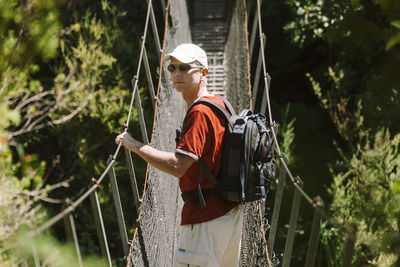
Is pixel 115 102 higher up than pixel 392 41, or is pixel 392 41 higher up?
pixel 392 41

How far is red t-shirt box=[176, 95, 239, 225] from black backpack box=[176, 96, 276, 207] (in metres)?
0.02

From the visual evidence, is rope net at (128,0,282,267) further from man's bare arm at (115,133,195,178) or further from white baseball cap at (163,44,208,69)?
white baseball cap at (163,44,208,69)

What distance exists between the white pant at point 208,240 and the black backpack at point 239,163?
0.22 ft

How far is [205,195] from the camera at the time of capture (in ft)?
4.34

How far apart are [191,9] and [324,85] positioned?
5.37 feet

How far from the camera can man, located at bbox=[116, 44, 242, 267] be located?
1261 millimetres

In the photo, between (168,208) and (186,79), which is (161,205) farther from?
(186,79)

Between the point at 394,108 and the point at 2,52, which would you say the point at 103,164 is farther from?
the point at 394,108

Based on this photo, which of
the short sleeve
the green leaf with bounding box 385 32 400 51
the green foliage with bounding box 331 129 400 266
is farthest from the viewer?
the short sleeve

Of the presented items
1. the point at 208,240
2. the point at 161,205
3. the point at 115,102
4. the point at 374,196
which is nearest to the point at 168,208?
the point at 161,205

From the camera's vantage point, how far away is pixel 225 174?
1312 millimetres

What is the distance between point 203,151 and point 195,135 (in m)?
0.07

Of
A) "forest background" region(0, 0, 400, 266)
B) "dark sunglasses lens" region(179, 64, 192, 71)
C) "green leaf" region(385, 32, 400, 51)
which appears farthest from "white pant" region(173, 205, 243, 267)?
"forest background" region(0, 0, 400, 266)

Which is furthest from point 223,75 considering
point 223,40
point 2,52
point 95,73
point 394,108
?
point 394,108
